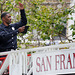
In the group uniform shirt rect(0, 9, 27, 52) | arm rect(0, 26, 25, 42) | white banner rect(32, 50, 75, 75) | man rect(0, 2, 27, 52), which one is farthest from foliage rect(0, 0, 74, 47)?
white banner rect(32, 50, 75, 75)

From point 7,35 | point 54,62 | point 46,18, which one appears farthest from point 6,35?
point 46,18

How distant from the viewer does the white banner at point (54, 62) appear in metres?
5.50

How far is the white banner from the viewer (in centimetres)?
550

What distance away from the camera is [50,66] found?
5605 millimetres

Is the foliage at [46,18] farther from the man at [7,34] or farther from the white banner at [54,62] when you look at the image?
the white banner at [54,62]

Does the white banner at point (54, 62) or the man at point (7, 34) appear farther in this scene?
the man at point (7, 34)

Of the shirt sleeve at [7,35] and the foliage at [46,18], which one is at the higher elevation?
the foliage at [46,18]

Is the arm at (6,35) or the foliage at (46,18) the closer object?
the arm at (6,35)

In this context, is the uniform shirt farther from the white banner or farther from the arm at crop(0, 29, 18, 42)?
the white banner

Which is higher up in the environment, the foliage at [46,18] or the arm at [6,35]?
the foliage at [46,18]

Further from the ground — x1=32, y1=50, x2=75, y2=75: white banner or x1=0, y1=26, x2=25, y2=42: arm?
x1=0, y1=26, x2=25, y2=42: arm

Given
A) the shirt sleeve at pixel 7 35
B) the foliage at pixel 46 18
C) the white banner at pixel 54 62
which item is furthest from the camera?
the foliage at pixel 46 18

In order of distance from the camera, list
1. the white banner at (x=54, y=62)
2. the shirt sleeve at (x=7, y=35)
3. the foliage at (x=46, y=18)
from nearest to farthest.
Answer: the white banner at (x=54, y=62), the shirt sleeve at (x=7, y=35), the foliage at (x=46, y=18)

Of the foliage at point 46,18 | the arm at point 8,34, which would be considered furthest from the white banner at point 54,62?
the foliage at point 46,18
